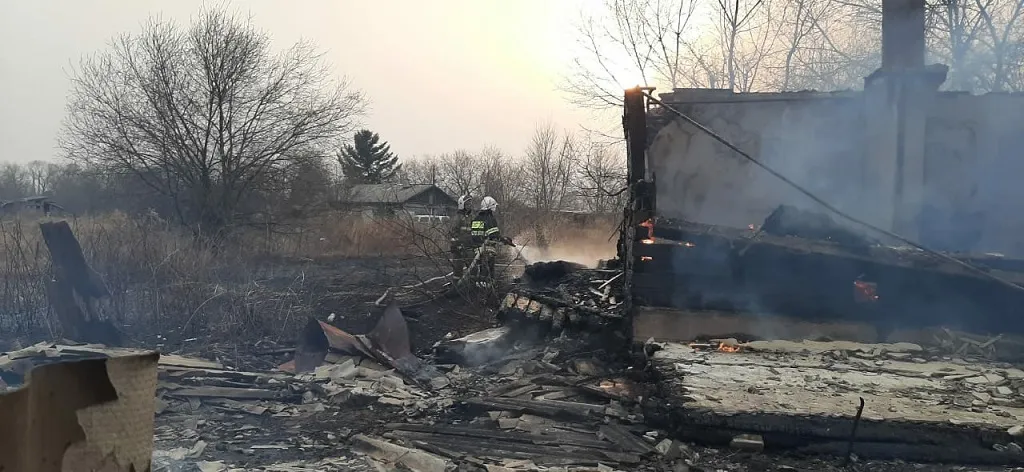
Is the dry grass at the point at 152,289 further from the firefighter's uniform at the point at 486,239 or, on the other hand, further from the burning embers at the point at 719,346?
the burning embers at the point at 719,346

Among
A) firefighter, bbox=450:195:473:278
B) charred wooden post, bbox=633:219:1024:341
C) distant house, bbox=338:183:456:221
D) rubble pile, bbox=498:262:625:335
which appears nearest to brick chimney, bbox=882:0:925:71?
charred wooden post, bbox=633:219:1024:341

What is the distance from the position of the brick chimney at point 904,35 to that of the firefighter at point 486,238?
6.99 metres

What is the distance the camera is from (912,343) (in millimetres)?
7309

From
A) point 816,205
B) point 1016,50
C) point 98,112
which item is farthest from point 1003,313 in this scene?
point 98,112

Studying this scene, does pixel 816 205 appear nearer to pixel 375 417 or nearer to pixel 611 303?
pixel 611 303

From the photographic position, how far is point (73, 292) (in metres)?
8.52

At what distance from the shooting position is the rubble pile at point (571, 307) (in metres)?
8.64

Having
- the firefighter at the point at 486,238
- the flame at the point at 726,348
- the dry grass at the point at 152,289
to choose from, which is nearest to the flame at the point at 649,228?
the flame at the point at 726,348

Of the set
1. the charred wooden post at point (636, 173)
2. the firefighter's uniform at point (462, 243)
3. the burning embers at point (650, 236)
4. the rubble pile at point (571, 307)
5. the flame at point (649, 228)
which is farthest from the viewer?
the firefighter's uniform at point (462, 243)

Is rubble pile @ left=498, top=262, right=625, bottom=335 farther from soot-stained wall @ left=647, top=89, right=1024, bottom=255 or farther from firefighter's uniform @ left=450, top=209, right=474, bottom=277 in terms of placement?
soot-stained wall @ left=647, top=89, right=1024, bottom=255

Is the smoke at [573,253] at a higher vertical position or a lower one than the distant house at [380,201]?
lower

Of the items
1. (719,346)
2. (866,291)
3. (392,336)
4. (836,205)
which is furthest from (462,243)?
(866,291)

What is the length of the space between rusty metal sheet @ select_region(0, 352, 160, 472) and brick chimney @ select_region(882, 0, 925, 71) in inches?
491

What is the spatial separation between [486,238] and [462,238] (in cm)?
62
